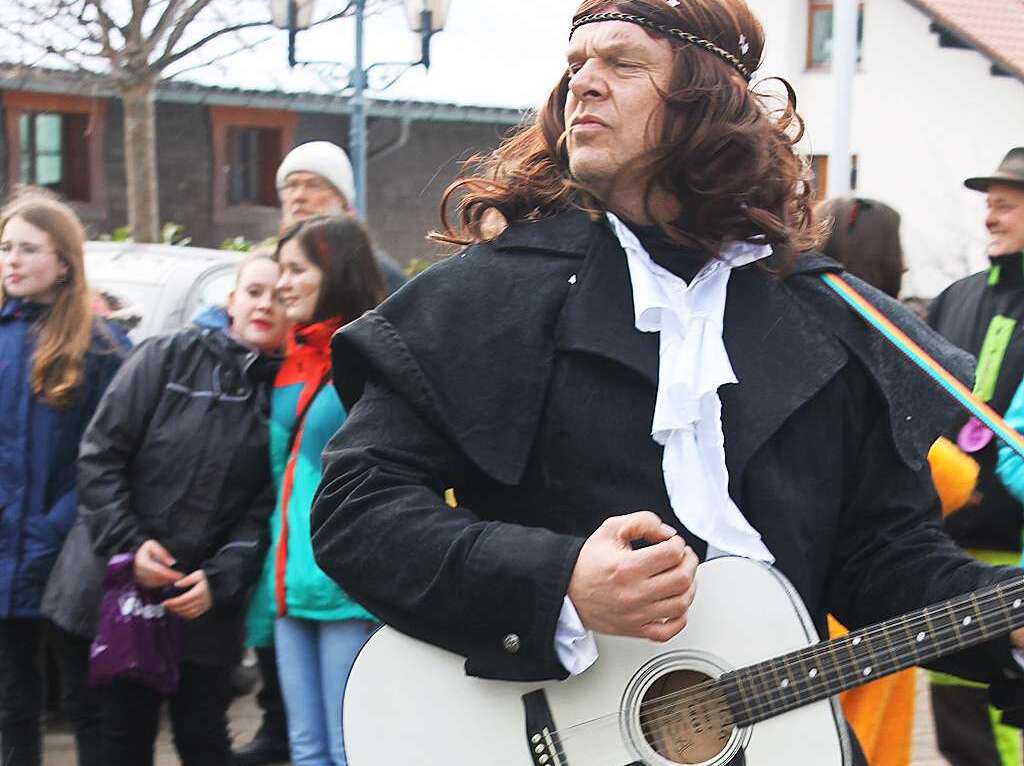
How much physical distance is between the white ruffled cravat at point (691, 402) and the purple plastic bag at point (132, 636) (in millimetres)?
2357

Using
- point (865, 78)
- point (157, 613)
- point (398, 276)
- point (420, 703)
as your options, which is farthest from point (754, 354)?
point (865, 78)

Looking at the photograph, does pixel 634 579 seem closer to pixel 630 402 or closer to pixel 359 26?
pixel 630 402

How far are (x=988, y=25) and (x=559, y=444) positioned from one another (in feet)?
72.9

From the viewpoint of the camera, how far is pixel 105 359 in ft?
15.9

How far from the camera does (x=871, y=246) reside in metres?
4.62

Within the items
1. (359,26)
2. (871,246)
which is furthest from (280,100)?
(871,246)

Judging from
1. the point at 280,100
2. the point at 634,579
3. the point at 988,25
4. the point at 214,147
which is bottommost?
the point at 214,147

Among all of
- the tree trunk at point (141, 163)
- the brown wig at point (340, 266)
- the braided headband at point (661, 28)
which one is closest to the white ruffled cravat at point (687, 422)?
the braided headband at point (661, 28)

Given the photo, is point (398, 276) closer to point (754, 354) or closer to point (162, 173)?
point (754, 354)

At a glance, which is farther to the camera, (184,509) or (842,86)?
(842,86)

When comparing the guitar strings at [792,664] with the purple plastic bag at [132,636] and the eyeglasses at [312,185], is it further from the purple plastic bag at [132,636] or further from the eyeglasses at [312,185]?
the eyeglasses at [312,185]

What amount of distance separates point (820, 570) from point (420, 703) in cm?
62

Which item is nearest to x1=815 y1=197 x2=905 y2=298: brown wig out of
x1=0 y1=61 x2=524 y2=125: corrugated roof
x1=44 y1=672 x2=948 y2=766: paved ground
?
x1=44 y1=672 x2=948 y2=766: paved ground

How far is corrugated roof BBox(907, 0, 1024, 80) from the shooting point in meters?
21.7
